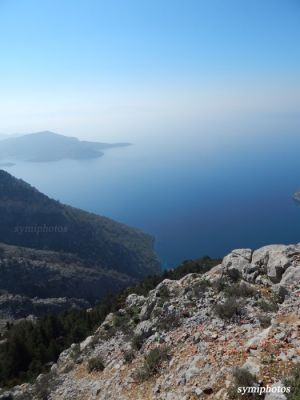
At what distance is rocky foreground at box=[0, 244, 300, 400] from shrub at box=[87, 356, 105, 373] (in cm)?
4

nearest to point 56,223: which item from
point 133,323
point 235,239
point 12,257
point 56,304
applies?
point 12,257

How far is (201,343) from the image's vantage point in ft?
42.2

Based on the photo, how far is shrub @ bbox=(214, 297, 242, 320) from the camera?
14.3 metres

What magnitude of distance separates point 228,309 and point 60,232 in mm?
132940

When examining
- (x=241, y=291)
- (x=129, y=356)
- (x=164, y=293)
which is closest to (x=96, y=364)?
(x=129, y=356)

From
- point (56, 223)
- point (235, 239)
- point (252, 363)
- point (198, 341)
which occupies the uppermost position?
point (252, 363)

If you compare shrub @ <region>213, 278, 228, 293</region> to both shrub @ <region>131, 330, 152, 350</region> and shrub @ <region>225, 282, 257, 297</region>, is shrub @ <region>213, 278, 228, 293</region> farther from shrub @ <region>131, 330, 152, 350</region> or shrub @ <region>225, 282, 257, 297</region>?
shrub @ <region>131, 330, 152, 350</region>

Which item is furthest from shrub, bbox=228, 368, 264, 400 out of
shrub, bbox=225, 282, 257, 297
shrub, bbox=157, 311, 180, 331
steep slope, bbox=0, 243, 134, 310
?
steep slope, bbox=0, 243, 134, 310

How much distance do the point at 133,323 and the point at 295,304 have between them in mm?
9272

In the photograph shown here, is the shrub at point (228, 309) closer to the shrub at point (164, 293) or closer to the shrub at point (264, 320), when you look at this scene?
the shrub at point (264, 320)

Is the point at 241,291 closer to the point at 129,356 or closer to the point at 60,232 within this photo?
the point at 129,356

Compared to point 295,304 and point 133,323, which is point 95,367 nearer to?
point 133,323

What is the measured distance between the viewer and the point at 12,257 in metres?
94.3

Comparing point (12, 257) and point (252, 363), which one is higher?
point (252, 363)
